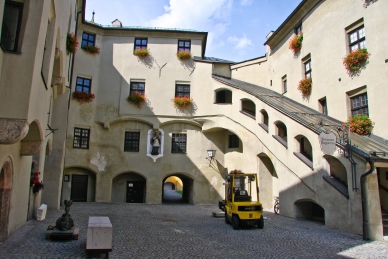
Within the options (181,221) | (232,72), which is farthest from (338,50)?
Result: (181,221)

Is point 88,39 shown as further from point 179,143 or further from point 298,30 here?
point 298,30

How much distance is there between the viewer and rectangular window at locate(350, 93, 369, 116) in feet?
48.4

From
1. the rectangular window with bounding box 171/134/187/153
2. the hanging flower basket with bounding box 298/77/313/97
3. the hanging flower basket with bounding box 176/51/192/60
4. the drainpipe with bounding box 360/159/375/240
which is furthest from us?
the hanging flower basket with bounding box 176/51/192/60

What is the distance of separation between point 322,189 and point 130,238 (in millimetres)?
8296

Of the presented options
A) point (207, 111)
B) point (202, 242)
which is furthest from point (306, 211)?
point (207, 111)

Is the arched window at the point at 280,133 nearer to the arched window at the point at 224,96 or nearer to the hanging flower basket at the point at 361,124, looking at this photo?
the hanging flower basket at the point at 361,124

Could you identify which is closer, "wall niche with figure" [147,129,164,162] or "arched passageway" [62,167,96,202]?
"arched passageway" [62,167,96,202]

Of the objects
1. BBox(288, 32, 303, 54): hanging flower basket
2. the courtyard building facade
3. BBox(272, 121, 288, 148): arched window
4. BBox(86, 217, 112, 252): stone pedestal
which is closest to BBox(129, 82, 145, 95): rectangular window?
the courtyard building facade

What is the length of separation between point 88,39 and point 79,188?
11.0 m

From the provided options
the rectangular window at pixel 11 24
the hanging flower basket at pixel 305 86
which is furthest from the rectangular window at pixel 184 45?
the rectangular window at pixel 11 24

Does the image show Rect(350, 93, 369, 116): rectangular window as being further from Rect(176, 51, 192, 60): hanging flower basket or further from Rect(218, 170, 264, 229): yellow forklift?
Rect(176, 51, 192, 60): hanging flower basket

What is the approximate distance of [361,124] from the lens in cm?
1429

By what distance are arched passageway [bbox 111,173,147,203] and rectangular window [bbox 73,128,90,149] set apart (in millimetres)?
3297

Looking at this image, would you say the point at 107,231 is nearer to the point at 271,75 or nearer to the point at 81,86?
the point at 81,86
